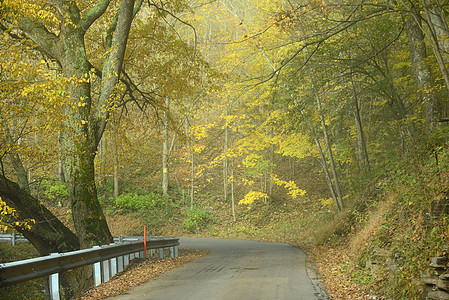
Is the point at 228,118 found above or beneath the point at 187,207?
above

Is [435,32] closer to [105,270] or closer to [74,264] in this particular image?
[74,264]

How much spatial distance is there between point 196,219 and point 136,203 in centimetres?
489

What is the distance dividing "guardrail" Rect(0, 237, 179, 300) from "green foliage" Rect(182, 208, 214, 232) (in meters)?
15.3

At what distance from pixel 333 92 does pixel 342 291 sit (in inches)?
465

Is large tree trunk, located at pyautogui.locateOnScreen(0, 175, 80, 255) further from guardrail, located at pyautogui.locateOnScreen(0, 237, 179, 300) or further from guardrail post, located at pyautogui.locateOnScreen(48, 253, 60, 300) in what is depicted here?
guardrail post, located at pyautogui.locateOnScreen(48, 253, 60, 300)

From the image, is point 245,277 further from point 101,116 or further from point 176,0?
point 176,0

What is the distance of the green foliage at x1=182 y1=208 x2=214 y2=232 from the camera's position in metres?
27.4

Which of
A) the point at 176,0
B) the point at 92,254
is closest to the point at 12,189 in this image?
the point at 92,254

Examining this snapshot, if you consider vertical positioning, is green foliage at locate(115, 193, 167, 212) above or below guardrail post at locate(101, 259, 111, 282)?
above

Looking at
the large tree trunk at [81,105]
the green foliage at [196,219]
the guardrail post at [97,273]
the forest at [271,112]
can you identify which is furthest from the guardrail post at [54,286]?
the green foliage at [196,219]

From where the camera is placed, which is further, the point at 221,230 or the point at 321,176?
the point at 321,176

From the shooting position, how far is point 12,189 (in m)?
10.5

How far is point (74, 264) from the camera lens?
291 inches

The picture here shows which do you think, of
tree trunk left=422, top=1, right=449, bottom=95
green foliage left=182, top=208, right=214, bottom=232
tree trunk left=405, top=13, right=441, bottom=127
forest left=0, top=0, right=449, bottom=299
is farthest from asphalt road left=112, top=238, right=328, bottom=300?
green foliage left=182, top=208, right=214, bottom=232
